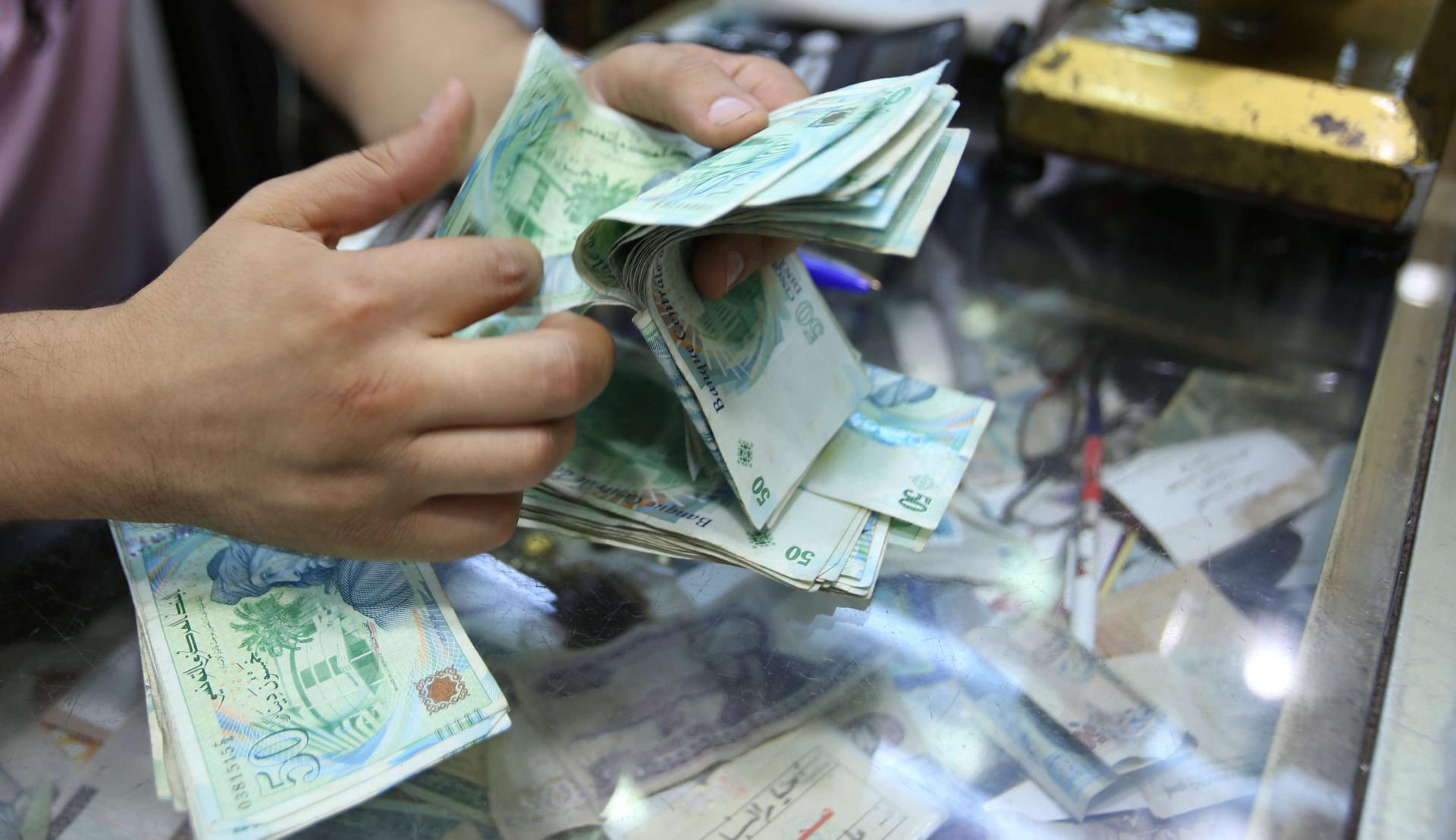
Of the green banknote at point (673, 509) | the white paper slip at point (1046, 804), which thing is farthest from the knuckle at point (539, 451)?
the white paper slip at point (1046, 804)

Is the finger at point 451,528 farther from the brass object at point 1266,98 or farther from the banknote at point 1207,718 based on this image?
the brass object at point 1266,98

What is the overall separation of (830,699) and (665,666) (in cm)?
11

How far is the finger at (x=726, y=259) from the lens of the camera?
2.01 ft

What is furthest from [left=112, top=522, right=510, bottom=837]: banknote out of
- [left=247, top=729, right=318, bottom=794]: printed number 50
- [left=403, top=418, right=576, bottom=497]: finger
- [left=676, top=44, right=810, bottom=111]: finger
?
[left=676, top=44, right=810, bottom=111]: finger

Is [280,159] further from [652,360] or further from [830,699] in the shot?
[830,699]

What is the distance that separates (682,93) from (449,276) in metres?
0.27

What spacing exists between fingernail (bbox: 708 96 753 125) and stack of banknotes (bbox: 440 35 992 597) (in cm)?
3

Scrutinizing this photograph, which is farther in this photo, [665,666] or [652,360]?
[652,360]

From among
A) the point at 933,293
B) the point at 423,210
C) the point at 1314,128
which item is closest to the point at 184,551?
the point at 423,210

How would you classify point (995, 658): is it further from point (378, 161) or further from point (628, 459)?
point (378, 161)

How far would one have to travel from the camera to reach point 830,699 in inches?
22.7

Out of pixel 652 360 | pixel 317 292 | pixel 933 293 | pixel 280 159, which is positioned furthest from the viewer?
pixel 280 159

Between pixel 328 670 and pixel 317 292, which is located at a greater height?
pixel 317 292

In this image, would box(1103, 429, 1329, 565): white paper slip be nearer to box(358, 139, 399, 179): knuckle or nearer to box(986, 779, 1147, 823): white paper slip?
box(986, 779, 1147, 823): white paper slip
